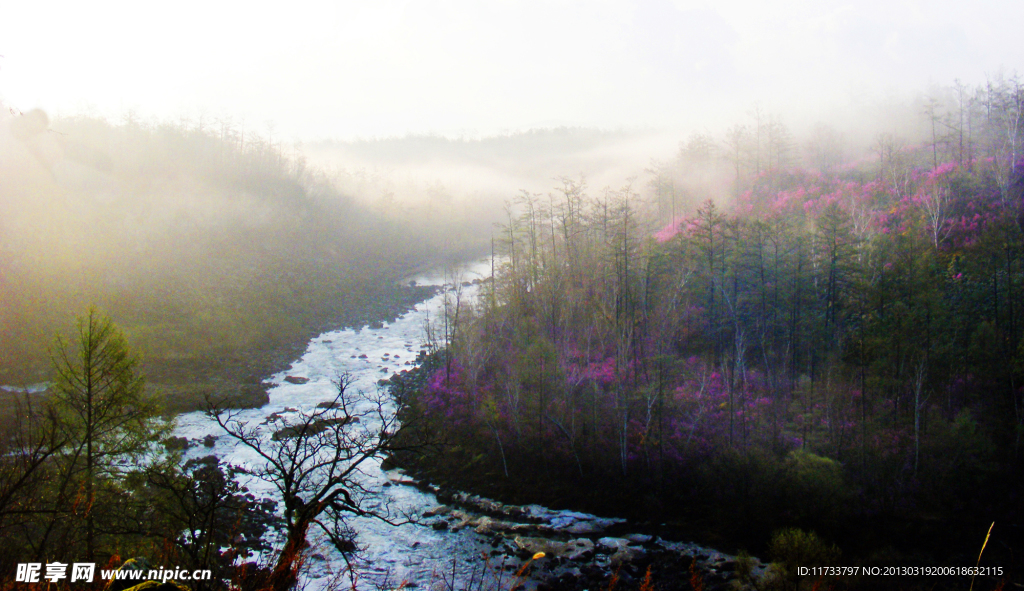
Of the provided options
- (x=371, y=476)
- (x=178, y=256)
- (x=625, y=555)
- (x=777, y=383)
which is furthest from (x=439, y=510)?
(x=178, y=256)

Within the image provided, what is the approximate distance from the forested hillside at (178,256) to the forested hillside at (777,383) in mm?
22156

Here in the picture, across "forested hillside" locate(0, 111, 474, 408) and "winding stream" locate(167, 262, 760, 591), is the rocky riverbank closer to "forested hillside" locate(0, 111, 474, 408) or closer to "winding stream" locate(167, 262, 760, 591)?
"winding stream" locate(167, 262, 760, 591)

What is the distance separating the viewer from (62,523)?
12.4 m

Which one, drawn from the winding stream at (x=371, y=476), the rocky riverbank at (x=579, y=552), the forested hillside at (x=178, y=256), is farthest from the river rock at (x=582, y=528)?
the forested hillside at (x=178, y=256)

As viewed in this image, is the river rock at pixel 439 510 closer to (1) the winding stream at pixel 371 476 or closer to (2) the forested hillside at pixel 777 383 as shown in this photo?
(1) the winding stream at pixel 371 476

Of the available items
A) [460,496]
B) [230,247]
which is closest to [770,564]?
[460,496]

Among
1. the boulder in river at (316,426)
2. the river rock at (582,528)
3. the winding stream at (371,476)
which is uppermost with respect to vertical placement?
the boulder in river at (316,426)

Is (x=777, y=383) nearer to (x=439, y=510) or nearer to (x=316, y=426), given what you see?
(x=439, y=510)

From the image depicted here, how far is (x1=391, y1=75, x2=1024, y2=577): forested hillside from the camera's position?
21.0 m

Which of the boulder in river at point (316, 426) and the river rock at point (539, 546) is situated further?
the river rock at point (539, 546)

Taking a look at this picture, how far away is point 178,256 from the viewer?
5444 cm

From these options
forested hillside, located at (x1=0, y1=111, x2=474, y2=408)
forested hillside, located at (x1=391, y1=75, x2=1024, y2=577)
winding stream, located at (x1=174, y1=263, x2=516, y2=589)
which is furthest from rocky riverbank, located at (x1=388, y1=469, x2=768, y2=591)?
forested hillside, located at (x1=0, y1=111, x2=474, y2=408)

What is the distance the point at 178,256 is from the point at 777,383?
191 ft

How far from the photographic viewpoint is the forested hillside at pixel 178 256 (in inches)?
1522
